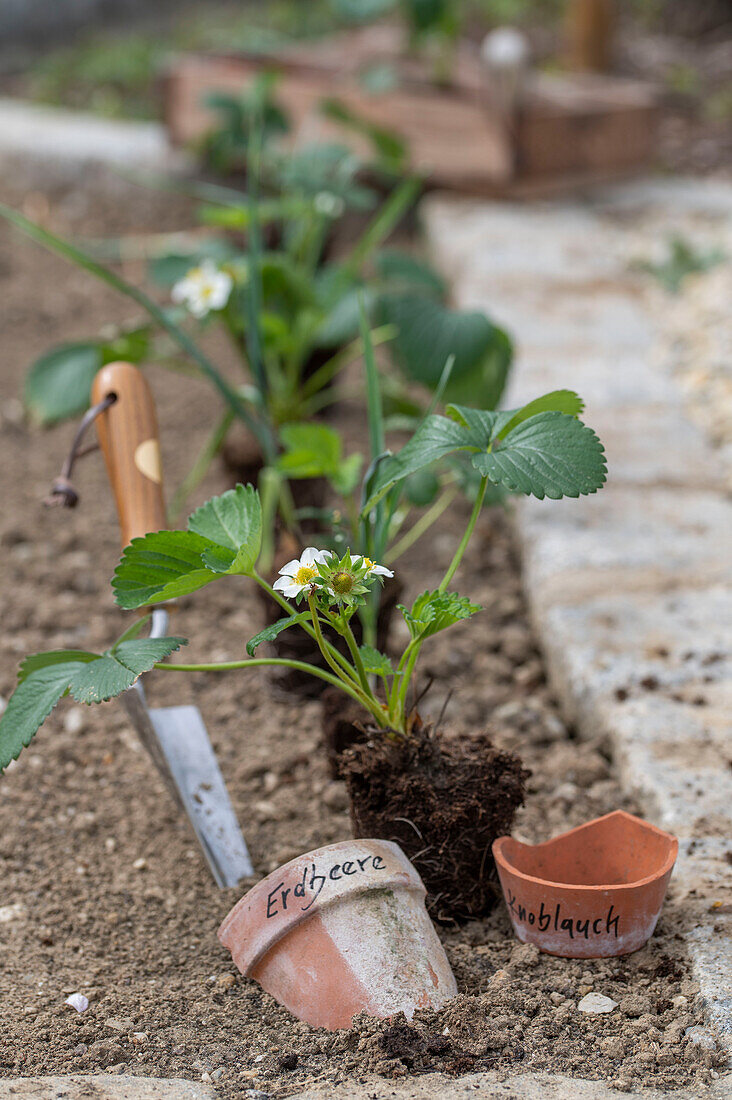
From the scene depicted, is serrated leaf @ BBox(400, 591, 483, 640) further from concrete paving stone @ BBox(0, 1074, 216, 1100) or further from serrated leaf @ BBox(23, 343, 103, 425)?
serrated leaf @ BBox(23, 343, 103, 425)

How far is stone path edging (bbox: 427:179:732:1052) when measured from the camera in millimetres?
1142

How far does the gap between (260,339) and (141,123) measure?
310 cm

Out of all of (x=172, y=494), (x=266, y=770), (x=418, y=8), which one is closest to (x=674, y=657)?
(x=266, y=770)

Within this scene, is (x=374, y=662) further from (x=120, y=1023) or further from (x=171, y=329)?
(x=171, y=329)

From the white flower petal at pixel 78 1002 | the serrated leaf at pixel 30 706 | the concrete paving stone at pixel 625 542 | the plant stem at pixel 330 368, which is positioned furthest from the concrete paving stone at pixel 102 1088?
the plant stem at pixel 330 368

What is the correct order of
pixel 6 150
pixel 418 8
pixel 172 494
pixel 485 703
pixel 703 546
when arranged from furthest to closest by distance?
1. pixel 6 150
2. pixel 418 8
3. pixel 172 494
4. pixel 703 546
5. pixel 485 703

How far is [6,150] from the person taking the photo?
3705 mm

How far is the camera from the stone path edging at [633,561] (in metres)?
1.14

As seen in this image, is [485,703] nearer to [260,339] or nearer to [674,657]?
[674,657]

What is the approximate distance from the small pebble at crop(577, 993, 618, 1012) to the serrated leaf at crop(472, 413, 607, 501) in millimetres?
442

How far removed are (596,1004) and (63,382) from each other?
4.15 ft

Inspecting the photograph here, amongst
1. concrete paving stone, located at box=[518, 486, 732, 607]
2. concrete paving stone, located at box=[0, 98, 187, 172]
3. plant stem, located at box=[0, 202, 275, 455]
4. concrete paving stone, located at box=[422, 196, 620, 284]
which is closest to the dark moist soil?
concrete paving stone, located at box=[518, 486, 732, 607]

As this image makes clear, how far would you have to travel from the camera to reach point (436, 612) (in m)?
0.93

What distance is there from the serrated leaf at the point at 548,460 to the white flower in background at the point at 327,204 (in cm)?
127
